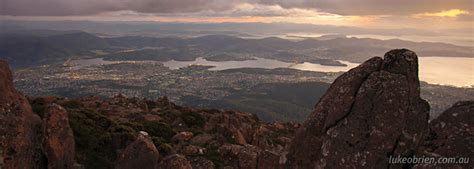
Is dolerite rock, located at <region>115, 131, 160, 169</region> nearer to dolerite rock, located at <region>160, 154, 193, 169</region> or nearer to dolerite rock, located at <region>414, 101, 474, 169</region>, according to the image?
dolerite rock, located at <region>160, 154, 193, 169</region>

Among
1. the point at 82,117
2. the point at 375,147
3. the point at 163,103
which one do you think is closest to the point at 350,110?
the point at 375,147

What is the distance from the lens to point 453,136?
16.4m

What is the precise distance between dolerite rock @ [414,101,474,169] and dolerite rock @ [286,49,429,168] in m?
0.64

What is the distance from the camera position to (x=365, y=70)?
20.0 metres

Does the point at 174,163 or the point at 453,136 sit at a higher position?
the point at 453,136

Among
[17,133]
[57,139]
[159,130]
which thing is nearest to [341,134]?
[57,139]

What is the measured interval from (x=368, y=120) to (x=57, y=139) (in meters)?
19.2

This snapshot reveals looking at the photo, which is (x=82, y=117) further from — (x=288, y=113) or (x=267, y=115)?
(x=288, y=113)

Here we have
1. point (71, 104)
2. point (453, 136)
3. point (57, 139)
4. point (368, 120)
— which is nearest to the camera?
point (453, 136)

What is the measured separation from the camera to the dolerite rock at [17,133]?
73.2 feet

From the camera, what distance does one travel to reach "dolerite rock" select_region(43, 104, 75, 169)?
2406 centimetres

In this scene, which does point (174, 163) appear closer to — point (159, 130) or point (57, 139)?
point (57, 139)

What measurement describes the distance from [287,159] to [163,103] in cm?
5028

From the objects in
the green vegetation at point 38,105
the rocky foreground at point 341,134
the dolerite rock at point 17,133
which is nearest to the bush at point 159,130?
the rocky foreground at point 341,134
